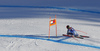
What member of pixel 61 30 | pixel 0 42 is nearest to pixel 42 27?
pixel 61 30

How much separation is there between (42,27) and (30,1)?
9.11 m

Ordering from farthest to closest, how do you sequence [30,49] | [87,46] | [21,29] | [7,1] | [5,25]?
1. [7,1]
2. [5,25]
3. [21,29]
4. [87,46]
5. [30,49]

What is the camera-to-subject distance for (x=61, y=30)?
690 centimetres

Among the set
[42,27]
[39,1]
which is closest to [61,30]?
[42,27]

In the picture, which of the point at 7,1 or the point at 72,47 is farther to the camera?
the point at 7,1

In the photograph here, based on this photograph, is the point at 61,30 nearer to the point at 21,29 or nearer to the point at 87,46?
the point at 21,29

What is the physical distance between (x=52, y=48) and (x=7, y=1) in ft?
39.2

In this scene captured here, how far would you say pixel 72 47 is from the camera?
16.2 ft

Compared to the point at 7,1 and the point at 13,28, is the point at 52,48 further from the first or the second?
the point at 7,1

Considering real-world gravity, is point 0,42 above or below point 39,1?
below

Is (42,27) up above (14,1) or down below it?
below

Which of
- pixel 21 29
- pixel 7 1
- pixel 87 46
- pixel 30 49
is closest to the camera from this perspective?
pixel 30 49

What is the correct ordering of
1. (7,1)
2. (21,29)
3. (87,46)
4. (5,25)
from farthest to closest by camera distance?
(7,1) < (5,25) < (21,29) < (87,46)

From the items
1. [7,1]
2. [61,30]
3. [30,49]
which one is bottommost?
[30,49]
